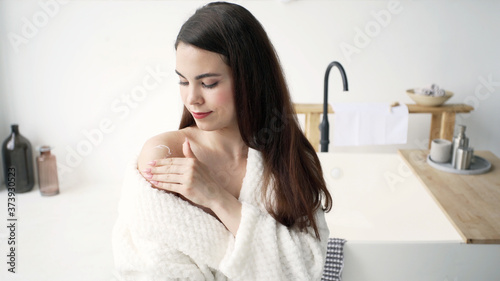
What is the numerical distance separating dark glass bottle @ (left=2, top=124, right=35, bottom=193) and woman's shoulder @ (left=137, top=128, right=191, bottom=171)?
2162mm

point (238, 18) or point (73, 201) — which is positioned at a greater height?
point (238, 18)

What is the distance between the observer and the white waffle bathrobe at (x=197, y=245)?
101 cm

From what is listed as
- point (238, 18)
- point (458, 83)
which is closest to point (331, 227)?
point (458, 83)

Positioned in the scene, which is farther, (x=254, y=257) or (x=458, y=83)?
(x=458, y=83)

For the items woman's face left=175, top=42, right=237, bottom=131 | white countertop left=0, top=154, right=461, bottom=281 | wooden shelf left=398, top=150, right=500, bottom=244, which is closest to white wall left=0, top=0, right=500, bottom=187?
white countertop left=0, top=154, right=461, bottom=281

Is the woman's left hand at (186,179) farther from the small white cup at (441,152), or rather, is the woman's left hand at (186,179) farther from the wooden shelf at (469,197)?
the small white cup at (441,152)

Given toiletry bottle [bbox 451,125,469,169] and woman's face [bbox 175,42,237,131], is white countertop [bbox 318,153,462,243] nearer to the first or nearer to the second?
toiletry bottle [bbox 451,125,469,169]

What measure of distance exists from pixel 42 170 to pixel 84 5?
1.09 metres

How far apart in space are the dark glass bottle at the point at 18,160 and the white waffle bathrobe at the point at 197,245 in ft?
7.31

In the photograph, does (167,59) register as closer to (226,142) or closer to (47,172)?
(47,172)

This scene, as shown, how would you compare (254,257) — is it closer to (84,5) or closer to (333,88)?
(333,88)

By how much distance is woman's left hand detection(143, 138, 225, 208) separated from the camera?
0.99 m

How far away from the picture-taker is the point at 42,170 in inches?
120

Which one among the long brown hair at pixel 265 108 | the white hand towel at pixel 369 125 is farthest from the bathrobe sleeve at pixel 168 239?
the white hand towel at pixel 369 125
